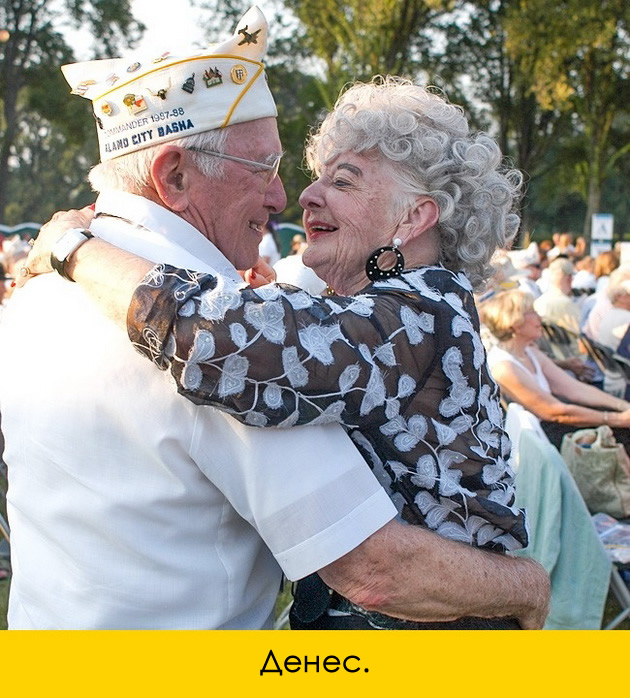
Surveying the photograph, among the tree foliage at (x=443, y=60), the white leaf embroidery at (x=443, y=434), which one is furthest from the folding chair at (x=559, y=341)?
the tree foliage at (x=443, y=60)

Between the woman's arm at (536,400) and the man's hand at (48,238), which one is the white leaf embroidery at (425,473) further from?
the woman's arm at (536,400)

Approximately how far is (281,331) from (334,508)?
12.7 inches

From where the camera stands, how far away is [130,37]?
31266 millimetres

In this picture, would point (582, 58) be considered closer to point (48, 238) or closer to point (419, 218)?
point (419, 218)

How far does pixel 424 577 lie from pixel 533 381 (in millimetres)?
4476

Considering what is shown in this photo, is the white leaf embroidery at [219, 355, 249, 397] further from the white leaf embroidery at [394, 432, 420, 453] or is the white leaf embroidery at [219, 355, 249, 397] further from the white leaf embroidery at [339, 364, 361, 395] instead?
the white leaf embroidery at [394, 432, 420, 453]

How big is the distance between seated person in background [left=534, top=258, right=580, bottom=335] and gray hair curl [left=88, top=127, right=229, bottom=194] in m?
8.34

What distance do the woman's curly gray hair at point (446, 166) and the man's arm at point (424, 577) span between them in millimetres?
676

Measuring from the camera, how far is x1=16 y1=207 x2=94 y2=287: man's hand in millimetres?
1773

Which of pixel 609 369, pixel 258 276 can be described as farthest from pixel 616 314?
pixel 258 276

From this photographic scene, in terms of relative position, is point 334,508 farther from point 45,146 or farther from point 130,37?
point 45,146

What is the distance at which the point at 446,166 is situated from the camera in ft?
6.61

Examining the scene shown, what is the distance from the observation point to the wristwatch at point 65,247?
1645 millimetres
